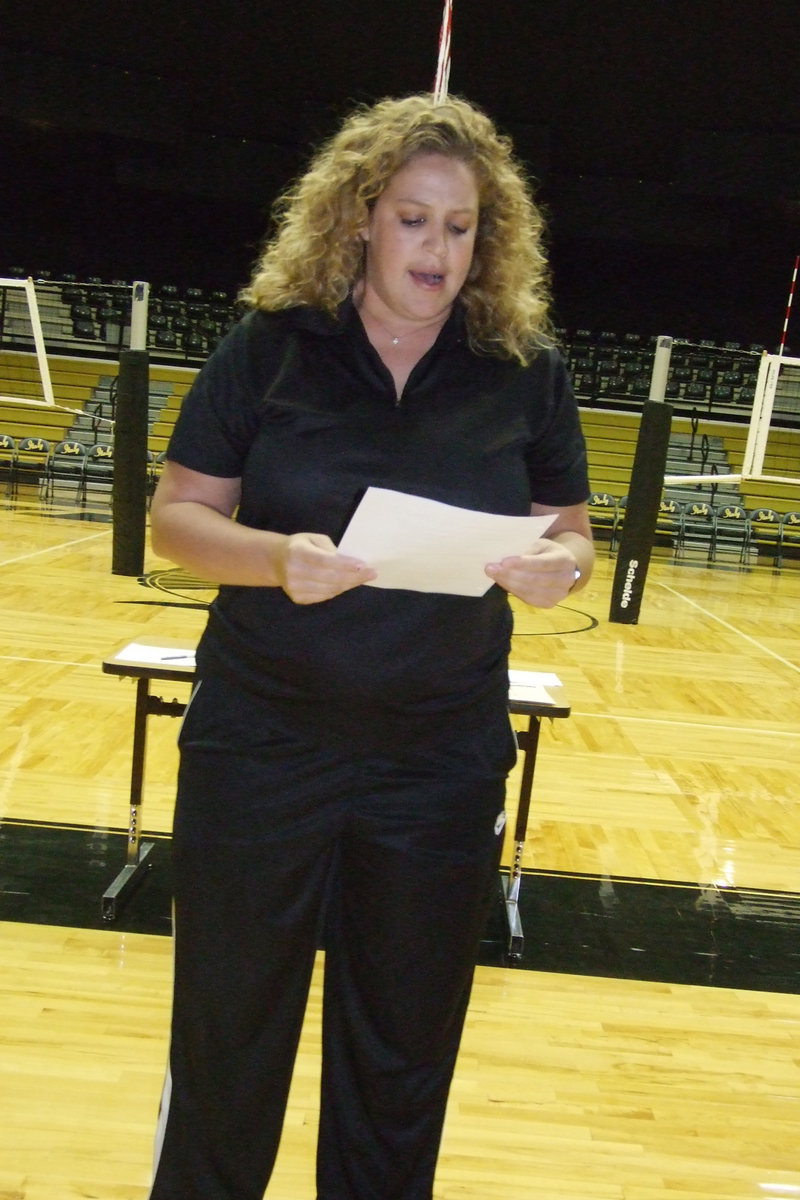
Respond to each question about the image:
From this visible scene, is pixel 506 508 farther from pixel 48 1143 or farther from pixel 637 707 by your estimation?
pixel 637 707

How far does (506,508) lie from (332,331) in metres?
0.29

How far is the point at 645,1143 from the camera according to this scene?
192 cm

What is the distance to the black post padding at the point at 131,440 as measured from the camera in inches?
279

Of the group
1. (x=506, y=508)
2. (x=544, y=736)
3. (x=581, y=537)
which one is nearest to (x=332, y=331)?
(x=506, y=508)

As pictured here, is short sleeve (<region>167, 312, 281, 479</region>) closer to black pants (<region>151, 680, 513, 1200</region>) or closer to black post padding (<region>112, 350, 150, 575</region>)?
black pants (<region>151, 680, 513, 1200</region>)

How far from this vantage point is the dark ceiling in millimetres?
10930

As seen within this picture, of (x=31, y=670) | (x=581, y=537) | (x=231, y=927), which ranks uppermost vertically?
(x=581, y=537)

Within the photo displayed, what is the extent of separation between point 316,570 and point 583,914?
6.87ft

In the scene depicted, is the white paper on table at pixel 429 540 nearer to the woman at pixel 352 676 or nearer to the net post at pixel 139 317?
the woman at pixel 352 676

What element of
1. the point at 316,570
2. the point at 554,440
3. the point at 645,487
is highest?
the point at 554,440

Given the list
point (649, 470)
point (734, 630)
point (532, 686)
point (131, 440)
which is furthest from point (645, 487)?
point (532, 686)

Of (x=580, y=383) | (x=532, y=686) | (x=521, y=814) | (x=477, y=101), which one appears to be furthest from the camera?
(x=580, y=383)

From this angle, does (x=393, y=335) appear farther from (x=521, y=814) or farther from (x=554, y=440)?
(x=521, y=814)

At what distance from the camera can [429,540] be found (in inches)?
44.1
